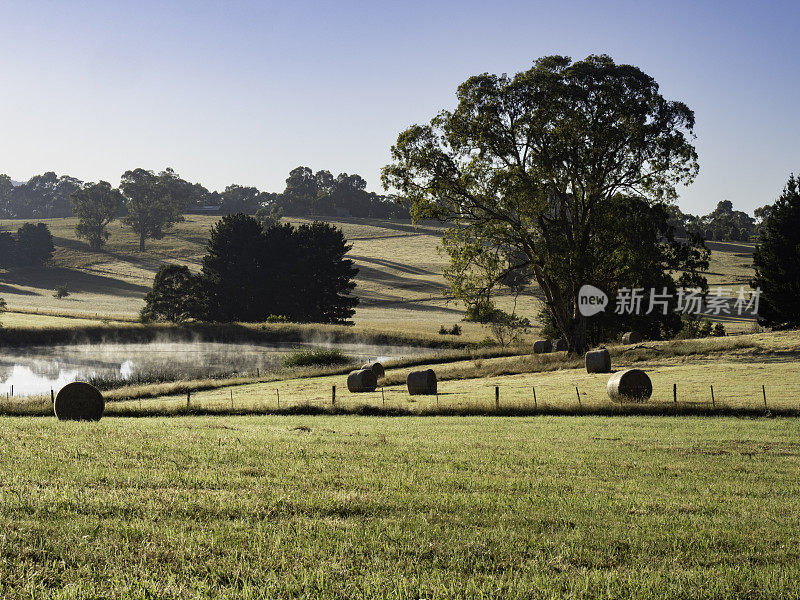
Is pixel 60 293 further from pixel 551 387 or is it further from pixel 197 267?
pixel 551 387

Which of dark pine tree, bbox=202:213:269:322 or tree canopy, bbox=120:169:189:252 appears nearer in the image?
dark pine tree, bbox=202:213:269:322

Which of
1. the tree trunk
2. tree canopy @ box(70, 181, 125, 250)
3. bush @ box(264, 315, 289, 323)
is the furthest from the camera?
tree canopy @ box(70, 181, 125, 250)

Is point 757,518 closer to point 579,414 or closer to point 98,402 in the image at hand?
point 579,414

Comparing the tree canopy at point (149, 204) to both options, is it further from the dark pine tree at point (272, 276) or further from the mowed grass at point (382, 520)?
the mowed grass at point (382, 520)

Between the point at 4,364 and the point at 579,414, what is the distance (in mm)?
45685

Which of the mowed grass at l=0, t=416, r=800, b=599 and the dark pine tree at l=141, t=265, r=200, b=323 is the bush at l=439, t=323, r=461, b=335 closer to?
the dark pine tree at l=141, t=265, r=200, b=323

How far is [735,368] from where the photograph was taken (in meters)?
38.9

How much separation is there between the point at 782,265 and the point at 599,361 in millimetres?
27136

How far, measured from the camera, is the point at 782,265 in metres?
58.5

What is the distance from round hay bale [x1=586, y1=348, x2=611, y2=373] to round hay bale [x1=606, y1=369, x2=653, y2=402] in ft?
36.1

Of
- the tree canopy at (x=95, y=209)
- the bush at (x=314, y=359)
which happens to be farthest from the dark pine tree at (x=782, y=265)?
the tree canopy at (x=95, y=209)

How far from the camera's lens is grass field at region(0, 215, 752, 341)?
90.9 meters

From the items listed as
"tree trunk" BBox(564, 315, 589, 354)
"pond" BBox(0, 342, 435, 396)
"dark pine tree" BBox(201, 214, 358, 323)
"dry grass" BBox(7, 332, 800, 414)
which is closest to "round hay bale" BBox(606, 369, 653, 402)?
"dry grass" BBox(7, 332, 800, 414)

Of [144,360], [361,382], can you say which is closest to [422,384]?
[361,382]
